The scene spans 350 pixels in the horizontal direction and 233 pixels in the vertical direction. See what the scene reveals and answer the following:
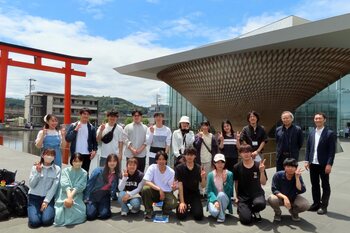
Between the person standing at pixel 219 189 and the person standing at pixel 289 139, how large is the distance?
1001 millimetres

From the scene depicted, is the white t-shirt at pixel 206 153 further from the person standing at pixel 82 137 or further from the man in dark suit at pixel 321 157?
the person standing at pixel 82 137

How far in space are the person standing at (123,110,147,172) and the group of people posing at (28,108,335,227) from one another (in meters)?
0.02

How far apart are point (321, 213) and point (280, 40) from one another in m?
13.2

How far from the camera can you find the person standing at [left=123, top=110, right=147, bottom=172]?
507 cm

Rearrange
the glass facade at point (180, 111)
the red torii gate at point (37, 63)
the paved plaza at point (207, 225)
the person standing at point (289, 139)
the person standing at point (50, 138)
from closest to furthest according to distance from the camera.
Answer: the paved plaza at point (207, 225) → the person standing at point (289, 139) → the person standing at point (50, 138) → the red torii gate at point (37, 63) → the glass facade at point (180, 111)

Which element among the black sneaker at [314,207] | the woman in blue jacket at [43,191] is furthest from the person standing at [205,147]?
the woman in blue jacket at [43,191]

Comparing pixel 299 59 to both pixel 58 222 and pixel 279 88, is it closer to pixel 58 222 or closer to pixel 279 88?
pixel 279 88

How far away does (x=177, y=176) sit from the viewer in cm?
425

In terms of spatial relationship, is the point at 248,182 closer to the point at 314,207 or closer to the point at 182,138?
the point at 314,207

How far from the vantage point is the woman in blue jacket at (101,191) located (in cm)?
396

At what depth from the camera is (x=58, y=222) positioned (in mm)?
3686

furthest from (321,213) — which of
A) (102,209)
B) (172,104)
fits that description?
(172,104)

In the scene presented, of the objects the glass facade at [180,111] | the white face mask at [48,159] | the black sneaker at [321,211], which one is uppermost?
the glass facade at [180,111]

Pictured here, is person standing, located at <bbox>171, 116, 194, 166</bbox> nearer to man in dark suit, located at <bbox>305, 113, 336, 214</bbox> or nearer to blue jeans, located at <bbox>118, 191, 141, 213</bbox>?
blue jeans, located at <bbox>118, 191, 141, 213</bbox>
